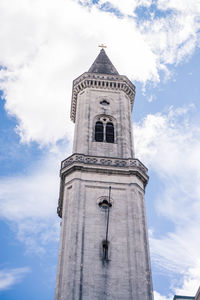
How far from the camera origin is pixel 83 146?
3938cm

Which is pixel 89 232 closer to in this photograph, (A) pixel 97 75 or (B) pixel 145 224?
(B) pixel 145 224

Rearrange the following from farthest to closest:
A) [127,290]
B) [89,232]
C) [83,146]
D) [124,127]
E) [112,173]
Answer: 1. [124,127]
2. [83,146]
3. [112,173]
4. [89,232]
5. [127,290]

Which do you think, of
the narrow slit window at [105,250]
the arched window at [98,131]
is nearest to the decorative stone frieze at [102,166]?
the arched window at [98,131]

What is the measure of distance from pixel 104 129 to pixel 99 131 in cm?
52

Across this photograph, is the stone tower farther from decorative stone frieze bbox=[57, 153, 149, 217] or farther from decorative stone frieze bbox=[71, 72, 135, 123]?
decorative stone frieze bbox=[71, 72, 135, 123]

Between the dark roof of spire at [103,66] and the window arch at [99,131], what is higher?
the dark roof of spire at [103,66]

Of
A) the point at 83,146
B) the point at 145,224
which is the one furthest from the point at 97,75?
the point at 145,224

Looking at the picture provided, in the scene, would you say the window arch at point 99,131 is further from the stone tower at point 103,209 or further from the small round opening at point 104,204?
the small round opening at point 104,204

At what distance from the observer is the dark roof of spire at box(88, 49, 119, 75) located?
49.4 m

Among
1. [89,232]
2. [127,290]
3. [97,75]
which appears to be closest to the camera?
[127,290]

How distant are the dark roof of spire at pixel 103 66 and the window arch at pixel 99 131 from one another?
902 centimetres

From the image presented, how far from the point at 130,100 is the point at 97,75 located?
4605mm

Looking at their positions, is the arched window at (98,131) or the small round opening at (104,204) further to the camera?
the arched window at (98,131)

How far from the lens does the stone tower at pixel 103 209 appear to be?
29.3 metres
